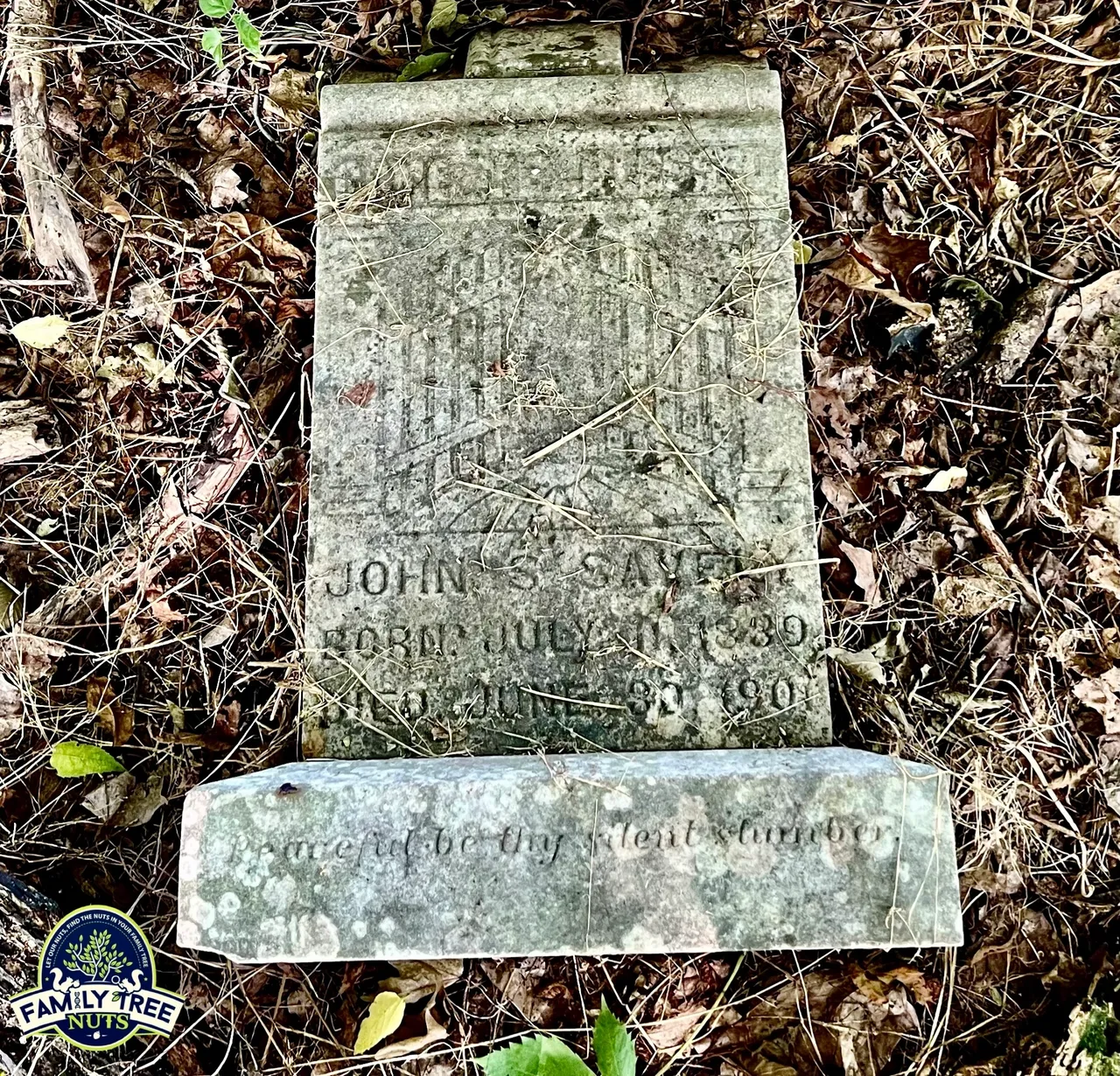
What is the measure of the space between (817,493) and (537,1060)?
58.9 inches

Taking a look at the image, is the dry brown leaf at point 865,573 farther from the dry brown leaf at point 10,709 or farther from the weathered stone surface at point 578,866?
the dry brown leaf at point 10,709

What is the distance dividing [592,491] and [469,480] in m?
0.30

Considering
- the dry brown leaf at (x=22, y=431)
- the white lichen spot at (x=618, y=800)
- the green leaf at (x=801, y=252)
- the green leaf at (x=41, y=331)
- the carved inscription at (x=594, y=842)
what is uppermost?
the green leaf at (x=801, y=252)

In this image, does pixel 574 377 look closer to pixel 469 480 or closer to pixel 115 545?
pixel 469 480

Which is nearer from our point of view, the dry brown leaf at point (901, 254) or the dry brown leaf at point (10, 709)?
the dry brown leaf at point (10, 709)

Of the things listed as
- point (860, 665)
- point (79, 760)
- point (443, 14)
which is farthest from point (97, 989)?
point (443, 14)

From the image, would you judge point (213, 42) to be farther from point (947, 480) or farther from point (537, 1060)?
point (537, 1060)

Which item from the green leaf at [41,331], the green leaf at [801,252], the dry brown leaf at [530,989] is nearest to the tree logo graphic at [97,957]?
the dry brown leaf at [530,989]

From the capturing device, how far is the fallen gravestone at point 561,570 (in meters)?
1.76

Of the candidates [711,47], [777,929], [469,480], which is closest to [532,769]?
[777,929]

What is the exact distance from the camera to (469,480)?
7.18ft

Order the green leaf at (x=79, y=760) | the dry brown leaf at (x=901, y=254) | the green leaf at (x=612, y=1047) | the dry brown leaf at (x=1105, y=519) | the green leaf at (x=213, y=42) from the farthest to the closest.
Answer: the dry brown leaf at (x=901, y=254) → the green leaf at (x=213, y=42) → the dry brown leaf at (x=1105, y=519) → the green leaf at (x=79, y=760) → the green leaf at (x=612, y=1047)

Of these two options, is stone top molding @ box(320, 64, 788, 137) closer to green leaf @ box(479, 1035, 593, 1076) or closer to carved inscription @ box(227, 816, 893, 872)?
carved inscription @ box(227, 816, 893, 872)

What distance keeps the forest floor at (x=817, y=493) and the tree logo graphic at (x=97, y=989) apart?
0.06m
